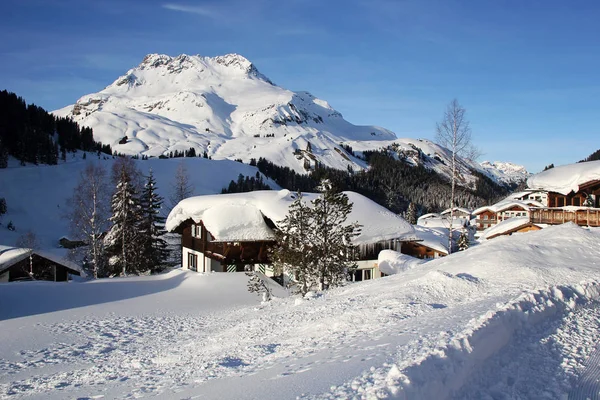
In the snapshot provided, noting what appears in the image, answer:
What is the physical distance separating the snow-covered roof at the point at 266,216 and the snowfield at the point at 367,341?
431 inches

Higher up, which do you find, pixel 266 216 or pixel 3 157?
pixel 3 157

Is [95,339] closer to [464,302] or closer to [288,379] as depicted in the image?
[288,379]

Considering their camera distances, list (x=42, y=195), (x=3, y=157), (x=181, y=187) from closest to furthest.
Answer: (x=181, y=187), (x=42, y=195), (x=3, y=157)

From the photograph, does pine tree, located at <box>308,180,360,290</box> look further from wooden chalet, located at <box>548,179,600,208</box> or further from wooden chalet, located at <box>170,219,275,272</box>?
wooden chalet, located at <box>548,179,600,208</box>

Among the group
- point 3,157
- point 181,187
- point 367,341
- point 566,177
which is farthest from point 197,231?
point 3,157

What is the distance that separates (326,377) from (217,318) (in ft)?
36.0

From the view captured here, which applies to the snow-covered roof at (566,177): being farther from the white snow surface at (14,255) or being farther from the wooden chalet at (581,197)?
the white snow surface at (14,255)

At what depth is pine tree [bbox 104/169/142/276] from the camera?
3309 centimetres

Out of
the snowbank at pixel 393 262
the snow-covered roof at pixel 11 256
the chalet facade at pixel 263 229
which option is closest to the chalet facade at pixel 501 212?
the chalet facade at pixel 263 229

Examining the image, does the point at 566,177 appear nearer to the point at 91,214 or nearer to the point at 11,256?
the point at 91,214

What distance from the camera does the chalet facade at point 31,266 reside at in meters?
24.8

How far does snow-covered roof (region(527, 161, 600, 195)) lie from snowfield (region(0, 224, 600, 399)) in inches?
496

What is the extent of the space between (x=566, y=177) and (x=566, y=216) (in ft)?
8.90

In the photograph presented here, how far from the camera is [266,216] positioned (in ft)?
96.0
